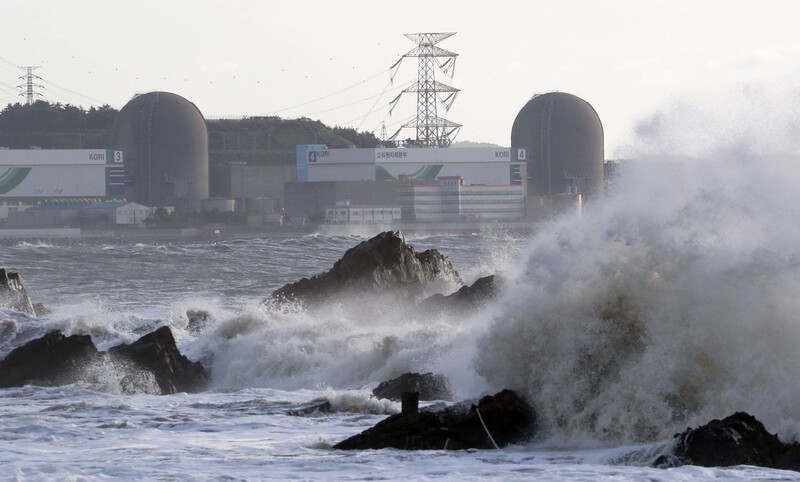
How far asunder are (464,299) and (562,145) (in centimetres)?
9426

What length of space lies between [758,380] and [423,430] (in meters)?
2.85

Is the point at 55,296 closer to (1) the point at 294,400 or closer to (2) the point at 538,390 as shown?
(1) the point at 294,400

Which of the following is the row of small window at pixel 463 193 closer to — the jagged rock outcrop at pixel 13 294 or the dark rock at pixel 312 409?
the jagged rock outcrop at pixel 13 294

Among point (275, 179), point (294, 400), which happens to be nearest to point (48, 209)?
point (275, 179)

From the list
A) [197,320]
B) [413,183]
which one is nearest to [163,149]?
[413,183]

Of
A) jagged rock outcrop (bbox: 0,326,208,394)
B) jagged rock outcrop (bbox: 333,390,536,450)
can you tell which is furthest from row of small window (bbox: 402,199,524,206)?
jagged rock outcrop (bbox: 333,390,536,450)

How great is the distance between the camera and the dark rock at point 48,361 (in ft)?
53.9

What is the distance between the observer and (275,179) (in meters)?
118

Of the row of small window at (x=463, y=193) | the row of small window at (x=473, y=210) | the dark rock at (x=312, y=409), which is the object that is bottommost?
the dark rock at (x=312, y=409)

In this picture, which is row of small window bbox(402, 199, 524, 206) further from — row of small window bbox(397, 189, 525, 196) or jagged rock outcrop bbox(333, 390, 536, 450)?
jagged rock outcrop bbox(333, 390, 536, 450)

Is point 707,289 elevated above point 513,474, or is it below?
above

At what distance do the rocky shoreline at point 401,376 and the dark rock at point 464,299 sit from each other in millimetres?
17

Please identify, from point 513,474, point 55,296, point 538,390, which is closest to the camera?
point 513,474

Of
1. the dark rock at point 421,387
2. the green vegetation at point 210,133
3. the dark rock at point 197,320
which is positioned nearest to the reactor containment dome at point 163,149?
the green vegetation at point 210,133
